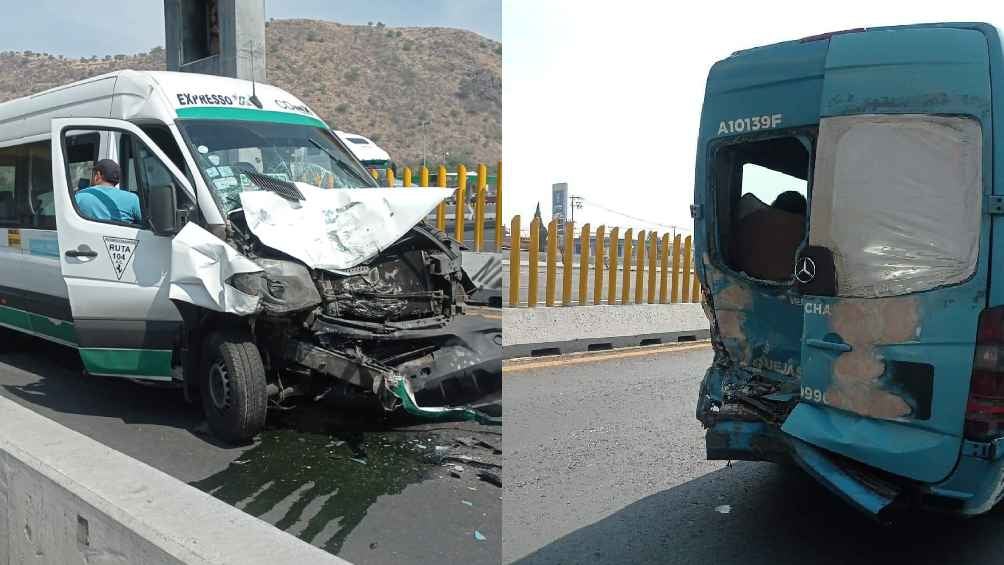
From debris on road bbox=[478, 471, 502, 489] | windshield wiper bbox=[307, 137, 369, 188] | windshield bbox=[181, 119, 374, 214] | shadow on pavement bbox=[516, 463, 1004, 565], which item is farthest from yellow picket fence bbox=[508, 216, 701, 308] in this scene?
shadow on pavement bbox=[516, 463, 1004, 565]

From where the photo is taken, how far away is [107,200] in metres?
6.68

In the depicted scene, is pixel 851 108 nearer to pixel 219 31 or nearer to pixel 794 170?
pixel 794 170

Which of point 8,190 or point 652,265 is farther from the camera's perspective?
point 652,265

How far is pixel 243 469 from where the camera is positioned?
5508mm

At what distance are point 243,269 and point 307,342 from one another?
2.23 ft

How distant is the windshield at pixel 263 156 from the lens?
6.35 metres

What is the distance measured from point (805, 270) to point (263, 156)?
14.1ft

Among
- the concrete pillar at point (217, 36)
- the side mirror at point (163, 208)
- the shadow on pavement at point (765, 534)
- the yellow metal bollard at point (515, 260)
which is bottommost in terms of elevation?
the shadow on pavement at point (765, 534)

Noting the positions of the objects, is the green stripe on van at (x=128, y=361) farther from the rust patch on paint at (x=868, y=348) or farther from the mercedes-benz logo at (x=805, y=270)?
the rust patch on paint at (x=868, y=348)

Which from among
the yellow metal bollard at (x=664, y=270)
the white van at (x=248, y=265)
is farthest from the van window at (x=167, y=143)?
the yellow metal bollard at (x=664, y=270)

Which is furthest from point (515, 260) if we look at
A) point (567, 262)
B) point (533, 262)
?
point (567, 262)

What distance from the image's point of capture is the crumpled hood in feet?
19.1

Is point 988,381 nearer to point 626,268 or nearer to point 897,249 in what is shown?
point 897,249

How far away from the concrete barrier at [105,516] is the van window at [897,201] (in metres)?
2.64
